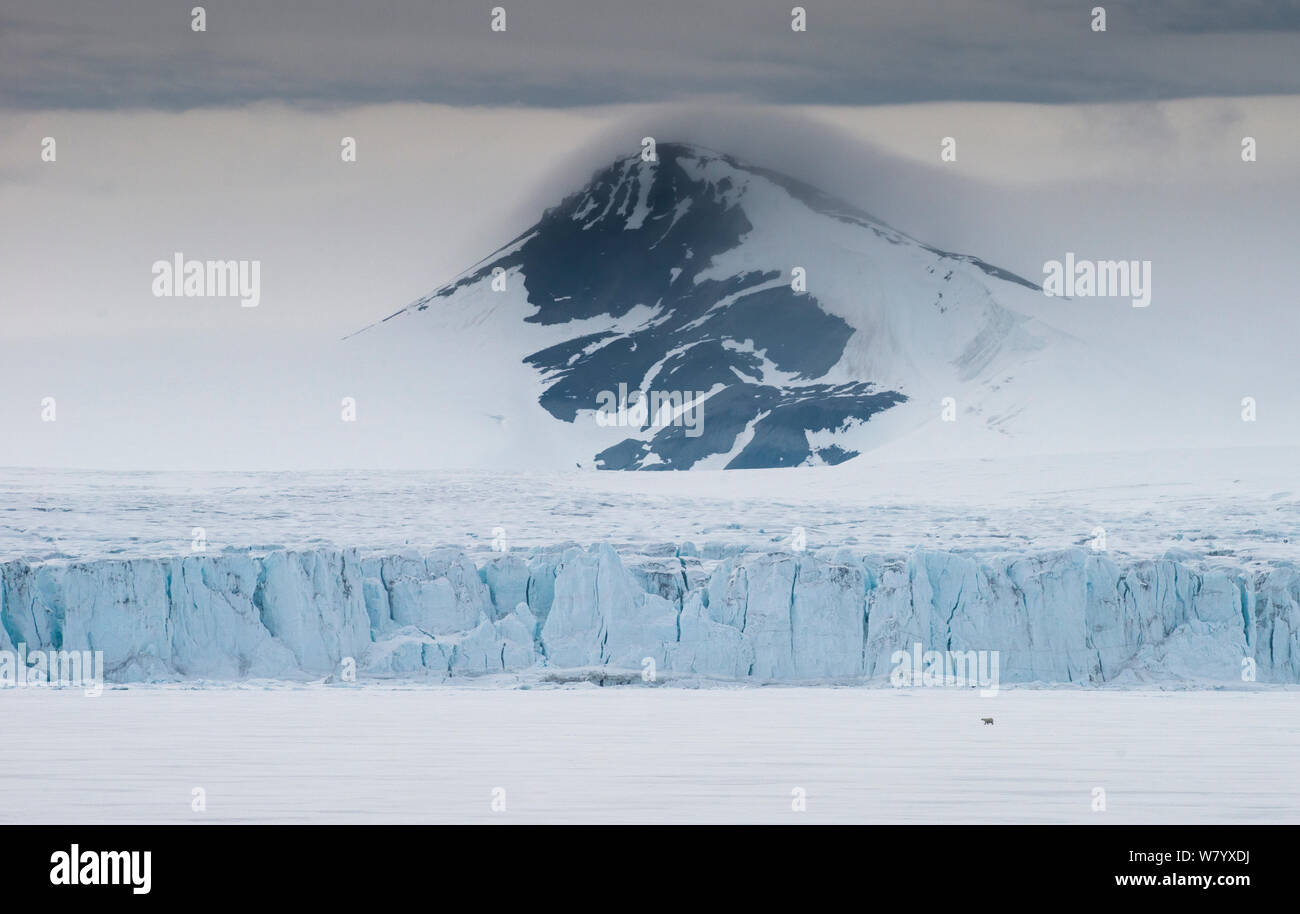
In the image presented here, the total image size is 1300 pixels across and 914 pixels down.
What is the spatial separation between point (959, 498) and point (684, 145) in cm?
6571

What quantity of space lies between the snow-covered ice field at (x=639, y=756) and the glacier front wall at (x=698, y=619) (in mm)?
714

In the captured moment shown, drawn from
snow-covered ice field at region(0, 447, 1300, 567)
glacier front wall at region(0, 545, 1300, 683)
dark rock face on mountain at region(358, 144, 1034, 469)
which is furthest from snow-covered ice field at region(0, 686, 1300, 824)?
dark rock face on mountain at region(358, 144, 1034, 469)

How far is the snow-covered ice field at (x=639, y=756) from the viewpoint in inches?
575

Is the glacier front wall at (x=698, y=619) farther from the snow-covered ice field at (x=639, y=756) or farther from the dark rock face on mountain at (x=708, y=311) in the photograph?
the dark rock face on mountain at (x=708, y=311)

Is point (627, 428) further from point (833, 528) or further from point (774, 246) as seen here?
point (833, 528)

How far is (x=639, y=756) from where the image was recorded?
1805cm

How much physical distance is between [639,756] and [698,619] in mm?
9083

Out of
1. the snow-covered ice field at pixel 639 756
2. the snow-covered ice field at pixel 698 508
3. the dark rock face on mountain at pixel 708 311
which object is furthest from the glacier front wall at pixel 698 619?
the dark rock face on mountain at pixel 708 311

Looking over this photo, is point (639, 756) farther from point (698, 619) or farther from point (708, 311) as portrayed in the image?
point (708, 311)

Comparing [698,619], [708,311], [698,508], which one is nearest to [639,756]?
[698,619]
